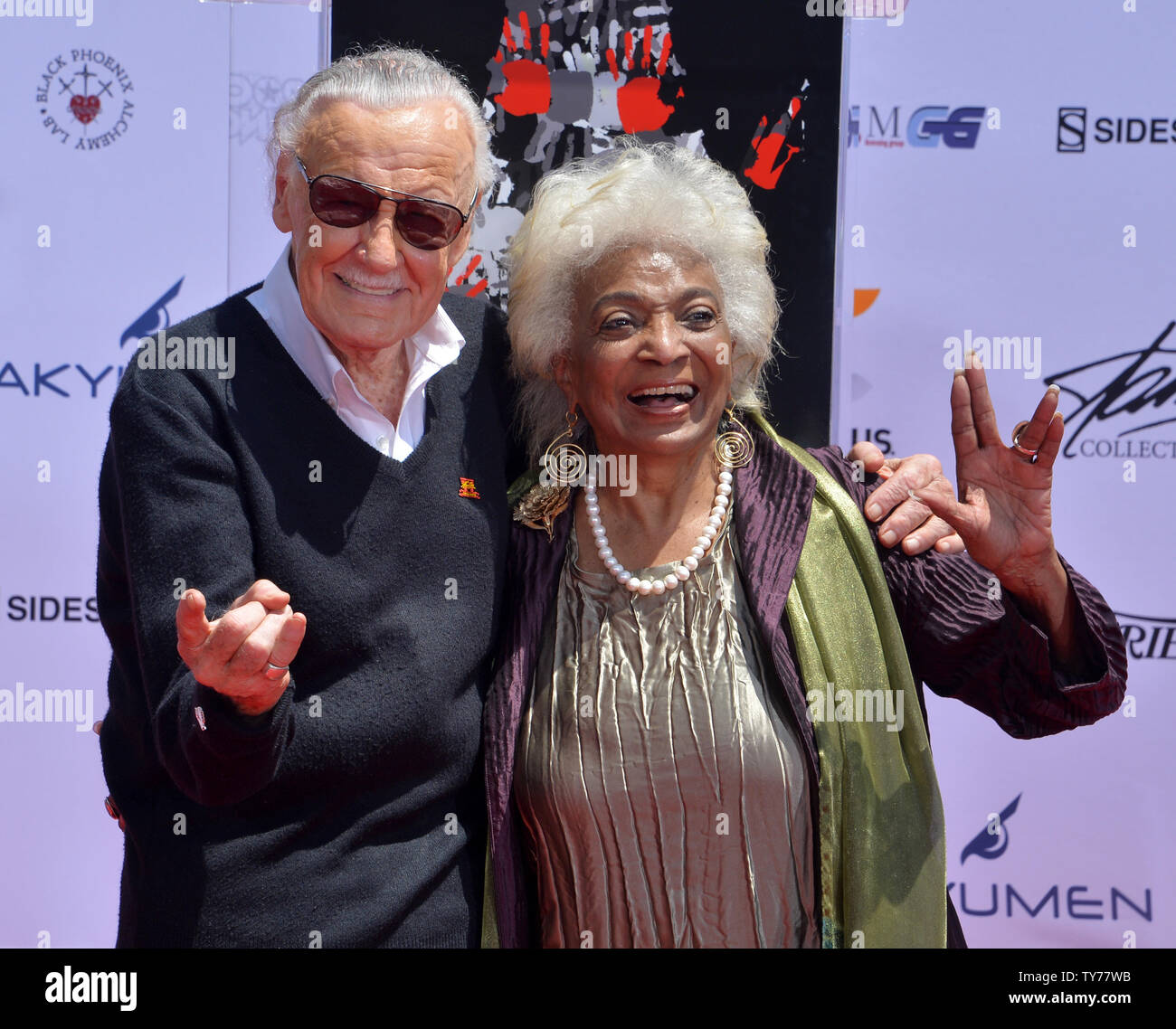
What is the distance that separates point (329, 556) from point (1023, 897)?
8.93 ft

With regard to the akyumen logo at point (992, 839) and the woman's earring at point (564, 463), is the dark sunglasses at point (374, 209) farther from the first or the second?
the akyumen logo at point (992, 839)

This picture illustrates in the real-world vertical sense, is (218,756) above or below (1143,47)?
below

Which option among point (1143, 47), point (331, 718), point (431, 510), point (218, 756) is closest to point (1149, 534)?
point (1143, 47)

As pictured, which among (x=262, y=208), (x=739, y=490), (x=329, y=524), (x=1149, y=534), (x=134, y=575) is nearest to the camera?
(x=134, y=575)

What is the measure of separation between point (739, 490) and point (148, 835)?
1.27 meters

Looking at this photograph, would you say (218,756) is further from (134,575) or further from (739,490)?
(739,490)

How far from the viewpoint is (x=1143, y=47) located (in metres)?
3.36

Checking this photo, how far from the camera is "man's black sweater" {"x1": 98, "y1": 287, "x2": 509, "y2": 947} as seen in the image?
1.78 metres

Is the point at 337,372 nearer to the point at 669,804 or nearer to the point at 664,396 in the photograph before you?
the point at 664,396

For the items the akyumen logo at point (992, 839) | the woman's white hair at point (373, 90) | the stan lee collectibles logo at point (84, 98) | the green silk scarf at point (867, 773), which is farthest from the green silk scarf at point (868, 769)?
the stan lee collectibles logo at point (84, 98)

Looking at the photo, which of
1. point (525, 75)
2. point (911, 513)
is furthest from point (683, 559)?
point (525, 75)

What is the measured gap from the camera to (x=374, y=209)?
1967 mm

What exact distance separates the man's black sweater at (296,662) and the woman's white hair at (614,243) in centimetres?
39

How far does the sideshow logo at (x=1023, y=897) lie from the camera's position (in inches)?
138
